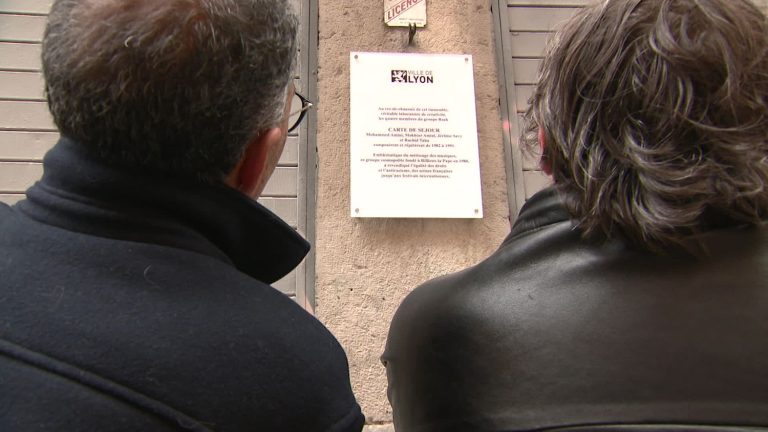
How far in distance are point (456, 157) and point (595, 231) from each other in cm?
229

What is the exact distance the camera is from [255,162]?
1307mm

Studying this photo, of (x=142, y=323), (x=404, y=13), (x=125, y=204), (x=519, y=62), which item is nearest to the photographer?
(x=142, y=323)

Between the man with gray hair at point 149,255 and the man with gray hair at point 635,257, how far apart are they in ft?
1.08

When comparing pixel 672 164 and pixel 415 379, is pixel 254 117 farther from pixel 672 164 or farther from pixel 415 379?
pixel 672 164

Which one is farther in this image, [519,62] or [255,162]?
[519,62]

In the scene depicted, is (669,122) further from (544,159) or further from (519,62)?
(519,62)

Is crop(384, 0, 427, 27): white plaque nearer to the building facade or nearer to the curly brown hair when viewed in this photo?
the building facade

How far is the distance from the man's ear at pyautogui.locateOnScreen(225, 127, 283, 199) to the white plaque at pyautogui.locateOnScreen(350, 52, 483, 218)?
1.92 metres

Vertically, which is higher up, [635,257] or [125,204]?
[125,204]

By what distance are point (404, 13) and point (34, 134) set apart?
2094 mm

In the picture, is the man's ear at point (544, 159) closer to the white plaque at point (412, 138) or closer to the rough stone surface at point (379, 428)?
the white plaque at point (412, 138)

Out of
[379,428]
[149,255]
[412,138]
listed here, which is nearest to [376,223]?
[412,138]

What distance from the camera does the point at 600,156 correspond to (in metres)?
1.14

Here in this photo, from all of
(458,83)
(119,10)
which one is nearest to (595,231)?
(119,10)
